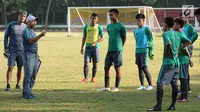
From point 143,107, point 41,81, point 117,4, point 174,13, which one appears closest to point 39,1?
point 117,4

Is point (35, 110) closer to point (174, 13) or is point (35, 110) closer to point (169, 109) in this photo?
point (169, 109)

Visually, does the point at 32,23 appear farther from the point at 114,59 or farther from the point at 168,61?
the point at 168,61

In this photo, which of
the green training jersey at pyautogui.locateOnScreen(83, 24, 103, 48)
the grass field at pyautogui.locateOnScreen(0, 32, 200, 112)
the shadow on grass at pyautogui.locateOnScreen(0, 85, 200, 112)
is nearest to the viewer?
the shadow on grass at pyautogui.locateOnScreen(0, 85, 200, 112)

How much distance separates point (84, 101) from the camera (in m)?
12.2

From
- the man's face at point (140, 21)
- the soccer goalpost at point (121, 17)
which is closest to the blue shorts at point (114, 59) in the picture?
the man's face at point (140, 21)

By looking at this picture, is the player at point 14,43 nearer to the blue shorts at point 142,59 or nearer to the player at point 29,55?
the player at point 29,55

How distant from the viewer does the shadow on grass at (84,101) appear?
11.1m

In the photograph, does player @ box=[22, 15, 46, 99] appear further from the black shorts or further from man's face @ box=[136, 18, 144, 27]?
the black shorts

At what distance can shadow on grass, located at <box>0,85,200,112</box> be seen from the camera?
36.5 feet

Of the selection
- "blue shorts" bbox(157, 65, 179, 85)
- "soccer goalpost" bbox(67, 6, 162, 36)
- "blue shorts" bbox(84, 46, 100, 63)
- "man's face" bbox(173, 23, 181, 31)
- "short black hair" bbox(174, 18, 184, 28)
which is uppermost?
"short black hair" bbox(174, 18, 184, 28)

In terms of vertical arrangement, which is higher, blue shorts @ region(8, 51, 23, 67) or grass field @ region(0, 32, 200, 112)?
blue shorts @ region(8, 51, 23, 67)

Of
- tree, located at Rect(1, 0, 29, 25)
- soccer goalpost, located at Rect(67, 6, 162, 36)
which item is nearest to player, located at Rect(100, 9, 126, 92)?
soccer goalpost, located at Rect(67, 6, 162, 36)

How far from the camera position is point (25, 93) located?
40.7ft

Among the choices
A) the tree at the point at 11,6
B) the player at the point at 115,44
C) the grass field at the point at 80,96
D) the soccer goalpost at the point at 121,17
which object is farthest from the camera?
the tree at the point at 11,6
